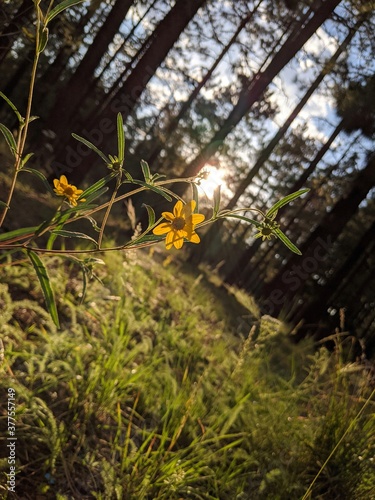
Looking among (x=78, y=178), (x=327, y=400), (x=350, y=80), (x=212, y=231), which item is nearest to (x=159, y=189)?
(x=327, y=400)

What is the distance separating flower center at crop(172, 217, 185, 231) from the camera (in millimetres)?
962

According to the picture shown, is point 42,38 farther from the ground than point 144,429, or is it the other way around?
point 42,38

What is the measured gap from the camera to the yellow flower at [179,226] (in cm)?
94

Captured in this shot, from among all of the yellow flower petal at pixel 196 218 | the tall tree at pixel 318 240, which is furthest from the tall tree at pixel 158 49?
the tall tree at pixel 318 240

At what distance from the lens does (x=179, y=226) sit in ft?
3.17

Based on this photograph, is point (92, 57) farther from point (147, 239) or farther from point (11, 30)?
point (147, 239)

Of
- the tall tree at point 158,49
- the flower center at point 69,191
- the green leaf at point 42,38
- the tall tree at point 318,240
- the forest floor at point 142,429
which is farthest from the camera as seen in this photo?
the tall tree at point 318,240

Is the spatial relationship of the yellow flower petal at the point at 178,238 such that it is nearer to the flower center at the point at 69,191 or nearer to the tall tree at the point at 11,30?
the flower center at the point at 69,191

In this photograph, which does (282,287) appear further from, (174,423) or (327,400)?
(174,423)

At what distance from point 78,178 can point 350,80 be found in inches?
256

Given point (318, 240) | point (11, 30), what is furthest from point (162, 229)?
point (318, 240)

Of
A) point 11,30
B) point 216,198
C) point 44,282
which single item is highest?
point 11,30

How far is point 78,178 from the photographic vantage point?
6027 mm

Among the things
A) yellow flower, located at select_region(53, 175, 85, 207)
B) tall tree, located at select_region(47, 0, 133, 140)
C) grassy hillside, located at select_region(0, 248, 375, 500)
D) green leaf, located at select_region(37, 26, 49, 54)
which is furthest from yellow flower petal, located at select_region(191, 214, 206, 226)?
tall tree, located at select_region(47, 0, 133, 140)
